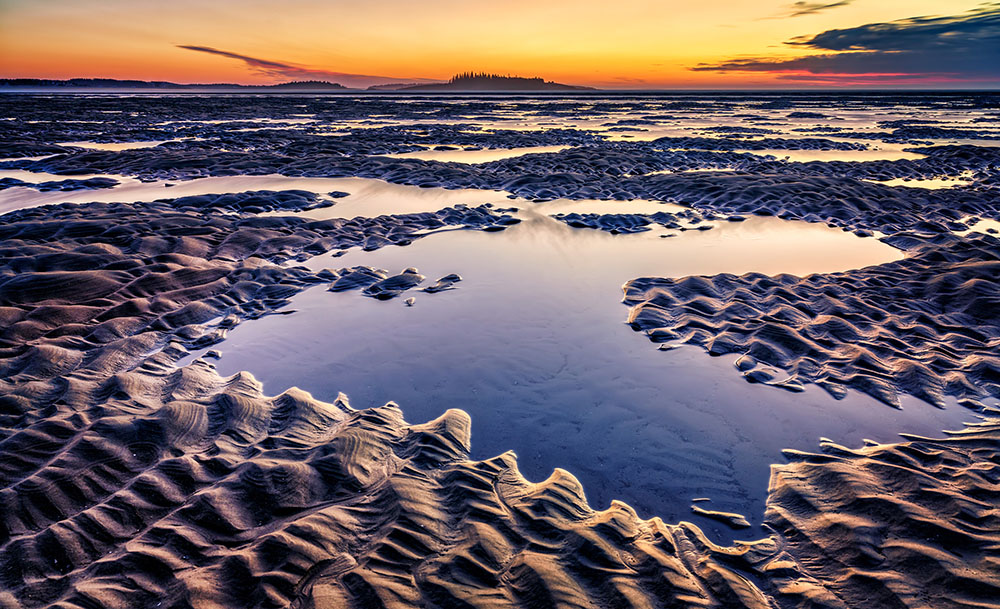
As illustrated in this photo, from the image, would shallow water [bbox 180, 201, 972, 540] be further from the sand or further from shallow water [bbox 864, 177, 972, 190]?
shallow water [bbox 864, 177, 972, 190]

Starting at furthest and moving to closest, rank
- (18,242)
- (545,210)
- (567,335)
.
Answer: (545,210), (18,242), (567,335)

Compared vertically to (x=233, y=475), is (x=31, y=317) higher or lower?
higher

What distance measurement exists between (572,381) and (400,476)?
2114 mm

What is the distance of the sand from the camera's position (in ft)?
8.28

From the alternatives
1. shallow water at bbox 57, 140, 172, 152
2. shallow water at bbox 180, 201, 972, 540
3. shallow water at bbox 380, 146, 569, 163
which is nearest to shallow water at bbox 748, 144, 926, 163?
shallow water at bbox 380, 146, 569, 163

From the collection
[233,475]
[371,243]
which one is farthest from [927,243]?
[233,475]

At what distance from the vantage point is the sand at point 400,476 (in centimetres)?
252

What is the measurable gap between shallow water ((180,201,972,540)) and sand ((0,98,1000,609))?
0.71ft

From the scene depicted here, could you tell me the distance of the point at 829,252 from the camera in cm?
895

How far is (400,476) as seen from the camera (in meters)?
3.36

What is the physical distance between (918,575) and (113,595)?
4.18 meters

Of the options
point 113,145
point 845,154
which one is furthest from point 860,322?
point 113,145

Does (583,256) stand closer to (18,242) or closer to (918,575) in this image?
(918,575)

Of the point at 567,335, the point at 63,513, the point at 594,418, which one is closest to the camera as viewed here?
the point at 63,513
